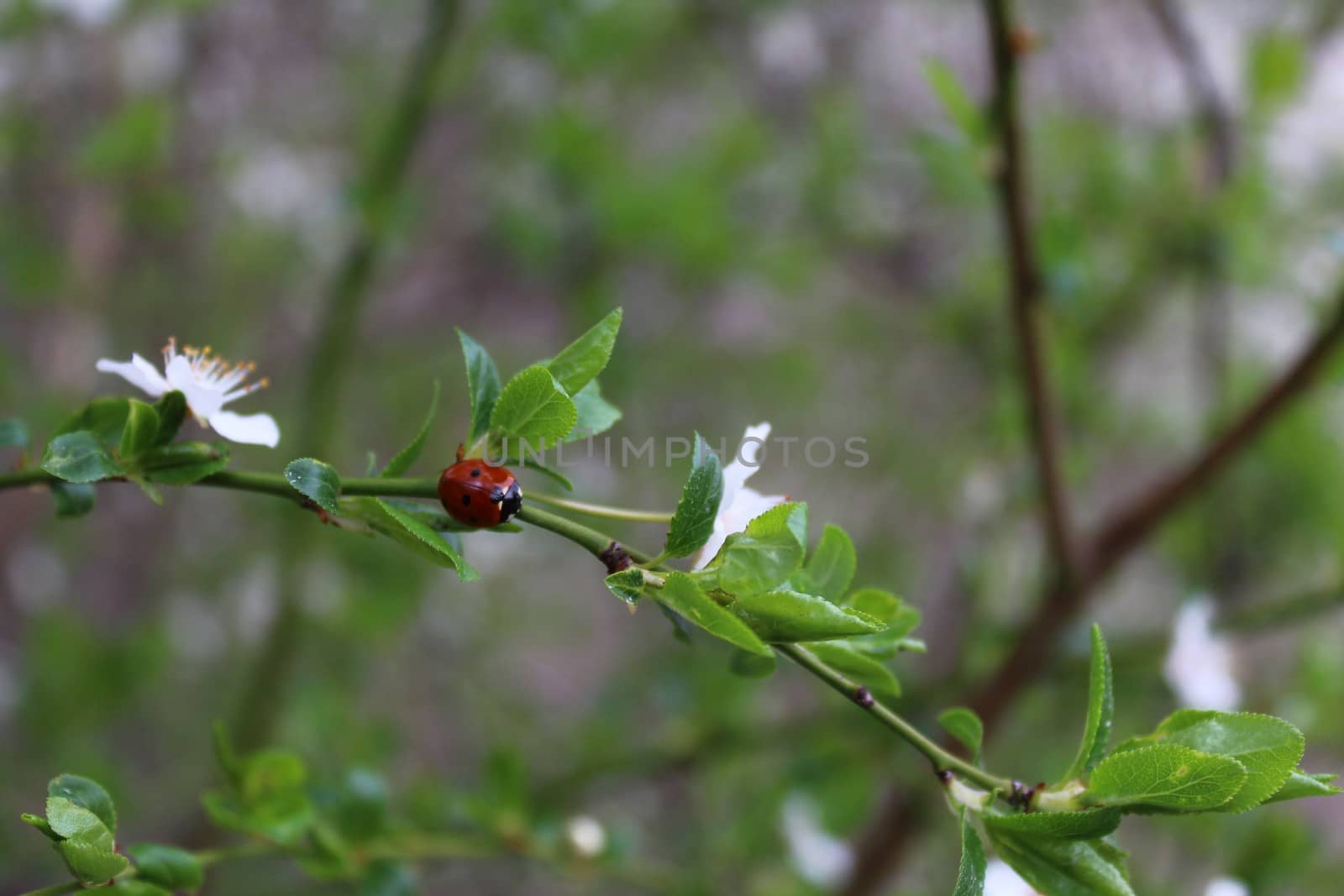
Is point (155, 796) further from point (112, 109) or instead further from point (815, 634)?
point (815, 634)

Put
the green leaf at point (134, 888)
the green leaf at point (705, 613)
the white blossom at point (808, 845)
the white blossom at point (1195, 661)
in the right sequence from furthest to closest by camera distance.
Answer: the white blossom at point (808, 845) → the white blossom at point (1195, 661) → the green leaf at point (134, 888) → the green leaf at point (705, 613)

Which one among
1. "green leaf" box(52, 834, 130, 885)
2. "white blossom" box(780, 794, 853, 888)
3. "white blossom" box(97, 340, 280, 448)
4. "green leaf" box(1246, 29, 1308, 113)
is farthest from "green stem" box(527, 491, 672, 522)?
"green leaf" box(1246, 29, 1308, 113)

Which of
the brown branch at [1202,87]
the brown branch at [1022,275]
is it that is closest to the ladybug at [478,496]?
the brown branch at [1022,275]

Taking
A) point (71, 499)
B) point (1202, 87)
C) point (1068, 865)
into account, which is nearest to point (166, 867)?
point (71, 499)

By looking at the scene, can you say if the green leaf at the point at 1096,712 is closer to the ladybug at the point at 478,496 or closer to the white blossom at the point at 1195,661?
the ladybug at the point at 478,496

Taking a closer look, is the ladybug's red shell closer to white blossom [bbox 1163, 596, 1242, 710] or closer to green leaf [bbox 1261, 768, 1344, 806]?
green leaf [bbox 1261, 768, 1344, 806]

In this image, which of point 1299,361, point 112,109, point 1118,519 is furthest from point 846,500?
point 112,109

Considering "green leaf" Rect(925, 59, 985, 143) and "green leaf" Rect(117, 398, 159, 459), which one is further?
"green leaf" Rect(925, 59, 985, 143)
